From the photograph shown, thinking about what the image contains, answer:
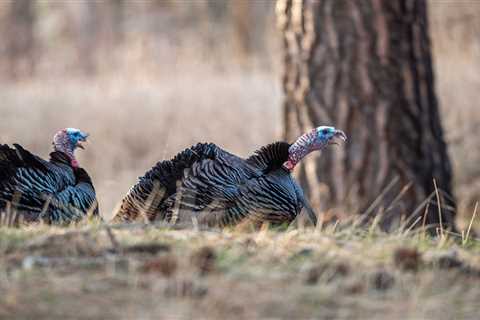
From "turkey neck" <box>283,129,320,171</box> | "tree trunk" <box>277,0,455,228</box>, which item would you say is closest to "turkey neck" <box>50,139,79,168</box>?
"turkey neck" <box>283,129,320,171</box>

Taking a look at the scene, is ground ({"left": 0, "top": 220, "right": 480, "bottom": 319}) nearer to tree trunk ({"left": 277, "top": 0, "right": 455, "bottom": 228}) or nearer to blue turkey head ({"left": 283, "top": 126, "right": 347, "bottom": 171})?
blue turkey head ({"left": 283, "top": 126, "right": 347, "bottom": 171})

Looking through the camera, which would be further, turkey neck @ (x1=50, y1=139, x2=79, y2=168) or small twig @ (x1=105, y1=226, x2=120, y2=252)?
turkey neck @ (x1=50, y1=139, x2=79, y2=168)

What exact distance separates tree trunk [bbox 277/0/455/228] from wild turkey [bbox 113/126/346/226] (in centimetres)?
170

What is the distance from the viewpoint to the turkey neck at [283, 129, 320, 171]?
5.29 metres

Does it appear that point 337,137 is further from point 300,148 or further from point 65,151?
point 65,151

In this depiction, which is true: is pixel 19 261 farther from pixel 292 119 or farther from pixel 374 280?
pixel 292 119

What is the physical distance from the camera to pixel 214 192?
4.82 meters

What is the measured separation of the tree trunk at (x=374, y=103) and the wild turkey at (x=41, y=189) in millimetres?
2197

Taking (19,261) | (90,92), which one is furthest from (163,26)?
(19,261)

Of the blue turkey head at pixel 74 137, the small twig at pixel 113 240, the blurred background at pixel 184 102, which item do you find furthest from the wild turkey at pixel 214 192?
the blurred background at pixel 184 102

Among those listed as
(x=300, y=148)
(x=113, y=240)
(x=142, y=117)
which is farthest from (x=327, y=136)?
(x=142, y=117)

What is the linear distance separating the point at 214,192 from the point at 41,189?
920 mm

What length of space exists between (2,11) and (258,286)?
17254 millimetres

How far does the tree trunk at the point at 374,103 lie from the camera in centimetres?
671
